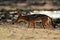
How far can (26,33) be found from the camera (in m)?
Result: 7.20

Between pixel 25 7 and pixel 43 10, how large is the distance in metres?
0.66

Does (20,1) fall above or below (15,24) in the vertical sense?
above

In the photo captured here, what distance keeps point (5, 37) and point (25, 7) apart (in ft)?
8.43

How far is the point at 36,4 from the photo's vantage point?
920 cm

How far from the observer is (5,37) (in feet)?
22.4

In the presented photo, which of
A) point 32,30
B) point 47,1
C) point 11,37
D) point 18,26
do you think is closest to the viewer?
point 11,37

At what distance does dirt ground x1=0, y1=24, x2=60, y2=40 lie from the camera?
681cm

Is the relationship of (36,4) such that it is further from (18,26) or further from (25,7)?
(18,26)

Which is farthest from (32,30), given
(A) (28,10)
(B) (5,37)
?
(A) (28,10)

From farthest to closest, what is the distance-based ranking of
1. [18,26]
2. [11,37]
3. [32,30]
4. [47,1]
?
[47,1] → [18,26] → [32,30] → [11,37]

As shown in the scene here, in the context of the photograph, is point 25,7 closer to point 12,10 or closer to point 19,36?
point 12,10

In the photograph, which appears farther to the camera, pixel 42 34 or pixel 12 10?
pixel 12 10

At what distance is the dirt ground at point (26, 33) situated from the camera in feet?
22.3

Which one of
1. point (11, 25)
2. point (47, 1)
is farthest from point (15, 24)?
point (47, 1)
